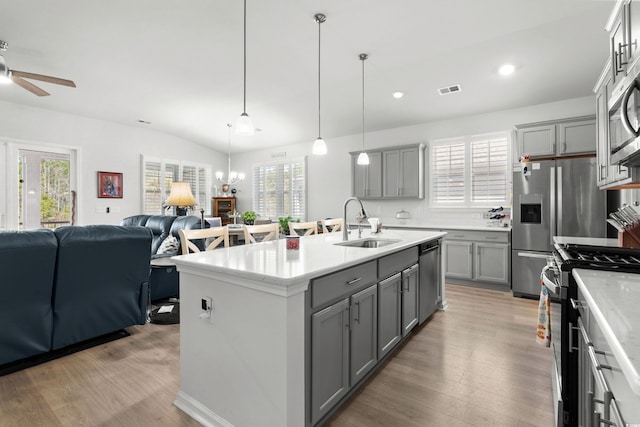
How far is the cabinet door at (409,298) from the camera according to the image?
2627mm

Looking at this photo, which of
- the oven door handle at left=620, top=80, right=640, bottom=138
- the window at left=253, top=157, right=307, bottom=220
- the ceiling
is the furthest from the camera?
the window at left=253, top=157, right=307, bottom=220

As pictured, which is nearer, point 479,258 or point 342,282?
point 342,282

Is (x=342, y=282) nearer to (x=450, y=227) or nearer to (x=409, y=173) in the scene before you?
(x=450, y=227)

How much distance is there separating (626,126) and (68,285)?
3.74m

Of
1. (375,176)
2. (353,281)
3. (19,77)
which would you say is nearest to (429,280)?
(353,281)

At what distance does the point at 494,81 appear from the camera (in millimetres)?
4168

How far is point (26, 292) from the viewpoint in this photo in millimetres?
2309

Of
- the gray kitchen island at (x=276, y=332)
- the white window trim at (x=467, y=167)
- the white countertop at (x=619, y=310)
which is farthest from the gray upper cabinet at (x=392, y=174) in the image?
the white countertop at (x=619, y=310)

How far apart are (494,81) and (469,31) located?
1.14m

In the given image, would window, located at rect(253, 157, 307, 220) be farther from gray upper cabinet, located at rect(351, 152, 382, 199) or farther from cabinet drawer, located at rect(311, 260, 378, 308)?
cabinet drawer, located at rect(311, 260, 378, 308)

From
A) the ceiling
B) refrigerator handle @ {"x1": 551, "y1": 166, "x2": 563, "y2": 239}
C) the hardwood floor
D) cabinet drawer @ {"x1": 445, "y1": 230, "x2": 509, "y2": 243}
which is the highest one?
the ceiling

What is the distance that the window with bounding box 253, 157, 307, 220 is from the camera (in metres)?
7.59

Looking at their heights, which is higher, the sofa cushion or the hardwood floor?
the sofa cushion

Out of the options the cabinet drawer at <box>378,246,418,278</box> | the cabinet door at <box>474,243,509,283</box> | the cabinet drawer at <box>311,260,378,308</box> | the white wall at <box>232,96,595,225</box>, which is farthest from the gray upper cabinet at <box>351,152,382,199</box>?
the cabinet drawer at <box>311,260,378,308</box>
